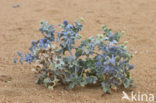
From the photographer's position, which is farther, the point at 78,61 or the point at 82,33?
the point at 82,33

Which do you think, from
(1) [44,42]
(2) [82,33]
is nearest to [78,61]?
(1) [44,42]

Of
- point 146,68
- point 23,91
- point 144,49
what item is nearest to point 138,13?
point 144,49

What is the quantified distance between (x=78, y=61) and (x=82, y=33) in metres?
2.17

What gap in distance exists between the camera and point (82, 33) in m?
5.11

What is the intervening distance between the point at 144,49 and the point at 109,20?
1.51m

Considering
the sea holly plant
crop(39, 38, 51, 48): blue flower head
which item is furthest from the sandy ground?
crop(39, 38, 51, 48): blue flower head

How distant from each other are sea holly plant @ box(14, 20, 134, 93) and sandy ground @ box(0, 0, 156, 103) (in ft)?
0.36

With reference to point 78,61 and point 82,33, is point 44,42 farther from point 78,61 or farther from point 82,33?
point 82,33

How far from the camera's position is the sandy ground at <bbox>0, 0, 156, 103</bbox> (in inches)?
110

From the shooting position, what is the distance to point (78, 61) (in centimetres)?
297

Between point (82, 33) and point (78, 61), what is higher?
point (82, 33)

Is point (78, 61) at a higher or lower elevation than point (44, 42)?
lower

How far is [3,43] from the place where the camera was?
4625 mm

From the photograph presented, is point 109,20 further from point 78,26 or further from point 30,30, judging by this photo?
point 78,26
